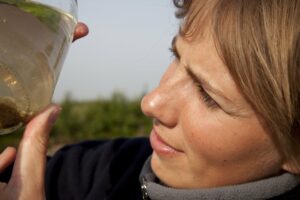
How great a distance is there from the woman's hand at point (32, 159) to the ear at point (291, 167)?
505 millimetres

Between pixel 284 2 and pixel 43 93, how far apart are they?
1.63ft

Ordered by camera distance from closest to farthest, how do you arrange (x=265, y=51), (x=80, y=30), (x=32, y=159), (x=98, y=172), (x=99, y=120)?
(x=265, y=51), (x=32, y=159), (x=80, y=30), (x=98, y=172), (x=99, y=120)

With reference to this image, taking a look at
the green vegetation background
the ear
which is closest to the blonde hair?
the ear

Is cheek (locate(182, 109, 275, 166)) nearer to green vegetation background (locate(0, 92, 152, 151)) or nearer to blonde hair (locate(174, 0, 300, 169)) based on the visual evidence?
blonde hair (locate(174, 0, 300, 169))

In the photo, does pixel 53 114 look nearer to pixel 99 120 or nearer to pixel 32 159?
pixel 32 159

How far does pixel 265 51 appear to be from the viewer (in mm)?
983

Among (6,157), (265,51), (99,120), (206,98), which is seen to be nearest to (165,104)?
(206,98)

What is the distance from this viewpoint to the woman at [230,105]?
0.98 m

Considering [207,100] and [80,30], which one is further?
[80,30]

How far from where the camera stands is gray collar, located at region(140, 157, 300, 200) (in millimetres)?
1087

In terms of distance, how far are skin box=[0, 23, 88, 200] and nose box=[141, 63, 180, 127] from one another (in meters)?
0.20

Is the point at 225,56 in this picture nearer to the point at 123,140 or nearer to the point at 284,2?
the point at 284,2

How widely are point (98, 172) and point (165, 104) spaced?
395 millimetres

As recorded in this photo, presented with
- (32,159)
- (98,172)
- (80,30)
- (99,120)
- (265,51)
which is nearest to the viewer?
(265,51)
